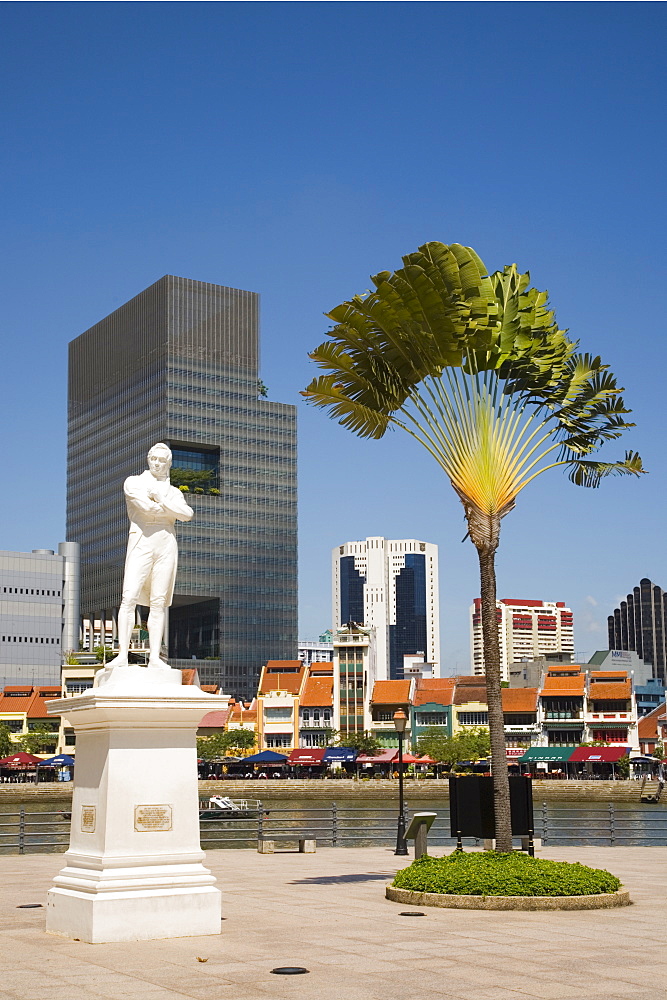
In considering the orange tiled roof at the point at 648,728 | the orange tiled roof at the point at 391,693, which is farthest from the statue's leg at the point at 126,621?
the orange tiled roof at the point at 648,728

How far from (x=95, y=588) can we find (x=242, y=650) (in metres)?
27.6

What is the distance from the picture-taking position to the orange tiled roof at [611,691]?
10969 cm

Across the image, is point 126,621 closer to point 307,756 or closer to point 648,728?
point 307,756

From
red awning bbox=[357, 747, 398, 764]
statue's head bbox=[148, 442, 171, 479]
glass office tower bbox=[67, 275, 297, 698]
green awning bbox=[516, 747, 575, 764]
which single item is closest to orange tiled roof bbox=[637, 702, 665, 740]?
green awning bbox=[516, 747, 575, 764]

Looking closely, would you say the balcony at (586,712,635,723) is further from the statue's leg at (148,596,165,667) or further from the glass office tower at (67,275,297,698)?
the statue's leg at (148,596,165,667)

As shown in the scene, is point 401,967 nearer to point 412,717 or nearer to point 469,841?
point 469,841

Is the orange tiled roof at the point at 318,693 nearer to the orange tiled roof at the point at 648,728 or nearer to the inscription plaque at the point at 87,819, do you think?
the orange tiled roof at the point at 648,728

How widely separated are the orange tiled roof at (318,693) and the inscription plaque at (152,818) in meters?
102

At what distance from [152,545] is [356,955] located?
5985 millimetres

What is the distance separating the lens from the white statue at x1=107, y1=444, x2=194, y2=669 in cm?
1583

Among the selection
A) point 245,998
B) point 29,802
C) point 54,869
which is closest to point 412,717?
point 29,802

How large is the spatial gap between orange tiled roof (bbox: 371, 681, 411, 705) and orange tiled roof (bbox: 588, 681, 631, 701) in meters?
17.2

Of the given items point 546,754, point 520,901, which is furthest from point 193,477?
point 520,901

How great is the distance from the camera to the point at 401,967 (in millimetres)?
12117
